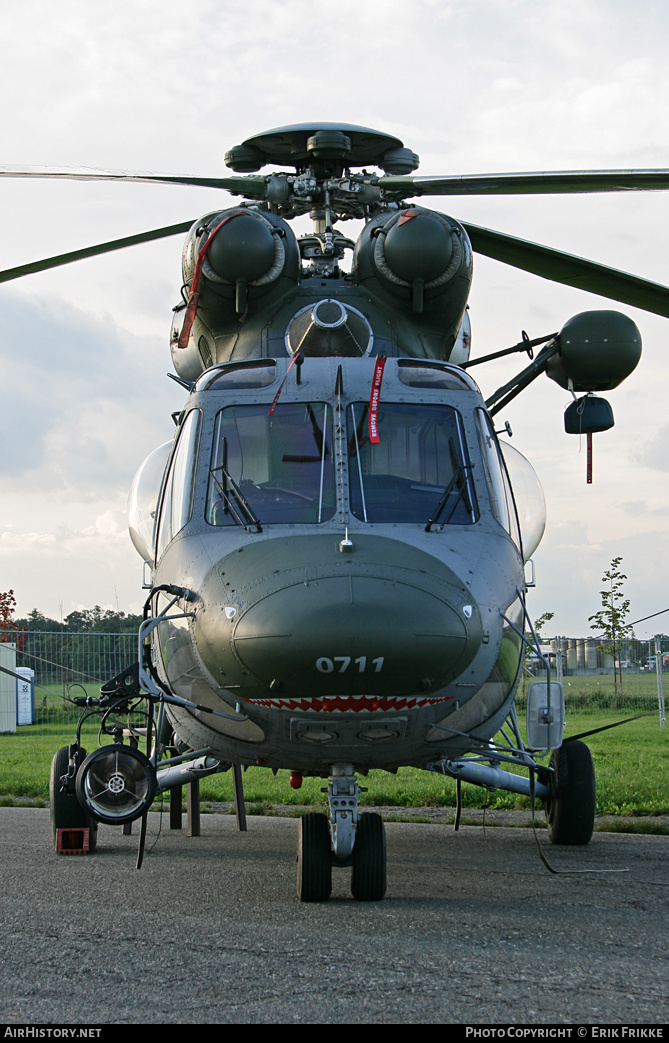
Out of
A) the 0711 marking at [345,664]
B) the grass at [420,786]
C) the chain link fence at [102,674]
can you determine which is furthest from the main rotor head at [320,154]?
the chain link fence at [102,674]

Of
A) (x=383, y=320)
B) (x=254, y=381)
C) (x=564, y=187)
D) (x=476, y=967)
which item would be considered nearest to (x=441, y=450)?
(x=254, y=381)

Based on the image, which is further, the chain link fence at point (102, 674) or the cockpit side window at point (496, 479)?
the chain link fence at point (102, 674)

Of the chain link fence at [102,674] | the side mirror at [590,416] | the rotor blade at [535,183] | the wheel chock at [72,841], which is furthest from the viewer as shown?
the chain link fence at [102,674]

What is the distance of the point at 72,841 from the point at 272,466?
3.78 metres

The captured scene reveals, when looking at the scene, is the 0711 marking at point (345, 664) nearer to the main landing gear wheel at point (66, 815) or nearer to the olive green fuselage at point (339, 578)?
the olive green fuselage at point (339, 578)

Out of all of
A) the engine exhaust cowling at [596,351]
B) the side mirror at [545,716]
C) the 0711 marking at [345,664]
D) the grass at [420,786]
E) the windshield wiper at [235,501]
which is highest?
the engine exhaust cowling at [596,351]

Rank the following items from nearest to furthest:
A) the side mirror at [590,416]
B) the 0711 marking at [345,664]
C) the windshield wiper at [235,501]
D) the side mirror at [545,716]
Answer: the 0711 marking at [345,664]
the side mirror at [545,716]
the windshield wiper at [235,501]
the side mirror at [590,416]

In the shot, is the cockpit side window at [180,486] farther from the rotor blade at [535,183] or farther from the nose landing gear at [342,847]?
the rotor blade at [535,183]

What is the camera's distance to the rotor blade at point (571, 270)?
25.3 ft

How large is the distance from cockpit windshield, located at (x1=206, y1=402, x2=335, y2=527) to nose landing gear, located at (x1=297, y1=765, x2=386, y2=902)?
1405 millimetres

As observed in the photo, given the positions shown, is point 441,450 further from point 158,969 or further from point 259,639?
point 158,969

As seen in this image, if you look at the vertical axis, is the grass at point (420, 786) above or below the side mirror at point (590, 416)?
below

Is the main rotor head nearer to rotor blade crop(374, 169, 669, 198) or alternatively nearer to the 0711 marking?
rotor blade crop(374, 169, 669, 198)

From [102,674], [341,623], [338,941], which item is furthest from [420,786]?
[341,623]
